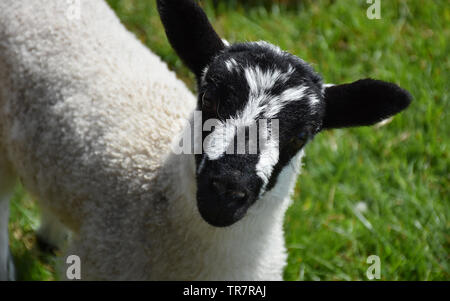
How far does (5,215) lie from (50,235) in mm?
497

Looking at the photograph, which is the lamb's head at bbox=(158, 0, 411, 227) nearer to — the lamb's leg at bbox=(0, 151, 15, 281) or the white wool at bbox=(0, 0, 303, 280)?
the white wool at bbox=(0, 0, 303, 280)

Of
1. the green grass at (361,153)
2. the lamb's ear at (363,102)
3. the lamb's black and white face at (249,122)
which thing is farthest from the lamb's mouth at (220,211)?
the green grass at (361,153)

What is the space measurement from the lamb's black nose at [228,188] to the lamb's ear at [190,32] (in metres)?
0.68

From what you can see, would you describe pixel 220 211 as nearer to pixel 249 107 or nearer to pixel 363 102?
pixel 249 107

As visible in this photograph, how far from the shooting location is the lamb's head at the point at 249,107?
2.30 metres

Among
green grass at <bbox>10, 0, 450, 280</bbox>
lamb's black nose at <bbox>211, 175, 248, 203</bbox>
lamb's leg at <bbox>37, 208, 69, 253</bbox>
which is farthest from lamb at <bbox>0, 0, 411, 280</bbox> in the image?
green grass at <bbox>10, 0, 450, 280</bbox>

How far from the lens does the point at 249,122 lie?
232 cm

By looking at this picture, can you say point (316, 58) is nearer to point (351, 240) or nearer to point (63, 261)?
point (351, 240)

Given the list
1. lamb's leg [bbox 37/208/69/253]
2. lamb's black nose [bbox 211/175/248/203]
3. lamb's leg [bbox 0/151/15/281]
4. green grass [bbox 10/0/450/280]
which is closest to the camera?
lamb's black nose [bbox 211/175/248/203]

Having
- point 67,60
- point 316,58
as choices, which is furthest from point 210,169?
point 316,58

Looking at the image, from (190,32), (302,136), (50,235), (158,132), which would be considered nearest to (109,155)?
(158,132)

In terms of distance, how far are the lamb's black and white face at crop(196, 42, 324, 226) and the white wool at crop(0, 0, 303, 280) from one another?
31 cm

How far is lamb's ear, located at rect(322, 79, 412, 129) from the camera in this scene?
2.58 metres
